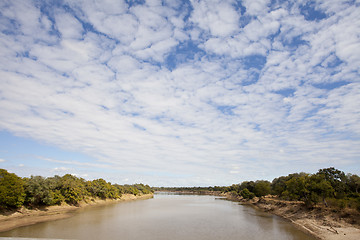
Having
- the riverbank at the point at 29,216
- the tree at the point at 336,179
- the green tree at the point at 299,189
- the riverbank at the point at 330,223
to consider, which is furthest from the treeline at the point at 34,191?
the tree at the point at 336,179

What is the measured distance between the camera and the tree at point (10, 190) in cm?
4534

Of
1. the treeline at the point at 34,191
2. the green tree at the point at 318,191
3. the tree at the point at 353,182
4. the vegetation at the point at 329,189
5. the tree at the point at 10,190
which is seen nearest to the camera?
the tree at the point at 10,190

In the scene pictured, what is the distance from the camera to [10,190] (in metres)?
46.7

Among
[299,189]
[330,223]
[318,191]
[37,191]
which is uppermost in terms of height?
[37,191]

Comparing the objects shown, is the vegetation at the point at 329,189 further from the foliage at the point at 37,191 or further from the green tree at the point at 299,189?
the foliage at the point at 37,191

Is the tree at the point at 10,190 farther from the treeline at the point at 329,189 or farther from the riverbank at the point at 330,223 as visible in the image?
the treeline at the point at 329,189

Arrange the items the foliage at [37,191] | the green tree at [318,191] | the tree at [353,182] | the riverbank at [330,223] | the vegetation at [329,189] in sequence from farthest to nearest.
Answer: the tree at [353,182] < the foliage at [37,191] < the green tree at [318,191] < the vegetation at [329,189] < the riverbank at [330,223]

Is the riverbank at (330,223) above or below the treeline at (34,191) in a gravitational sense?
below

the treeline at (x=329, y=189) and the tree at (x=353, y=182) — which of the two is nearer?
the treeline at (x=329, y=189)

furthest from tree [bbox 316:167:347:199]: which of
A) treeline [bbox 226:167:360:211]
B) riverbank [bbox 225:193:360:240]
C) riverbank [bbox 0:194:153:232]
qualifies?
riverbank [bbox 0:194:153:232]

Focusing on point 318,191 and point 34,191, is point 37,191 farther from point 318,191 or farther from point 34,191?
point 318,191

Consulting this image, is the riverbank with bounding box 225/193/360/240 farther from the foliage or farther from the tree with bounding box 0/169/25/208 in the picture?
the foliage

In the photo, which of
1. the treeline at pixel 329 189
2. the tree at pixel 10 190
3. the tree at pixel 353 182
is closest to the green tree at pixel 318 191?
the treeline at pixel 329 189

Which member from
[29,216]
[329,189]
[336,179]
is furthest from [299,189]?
[29,216]
